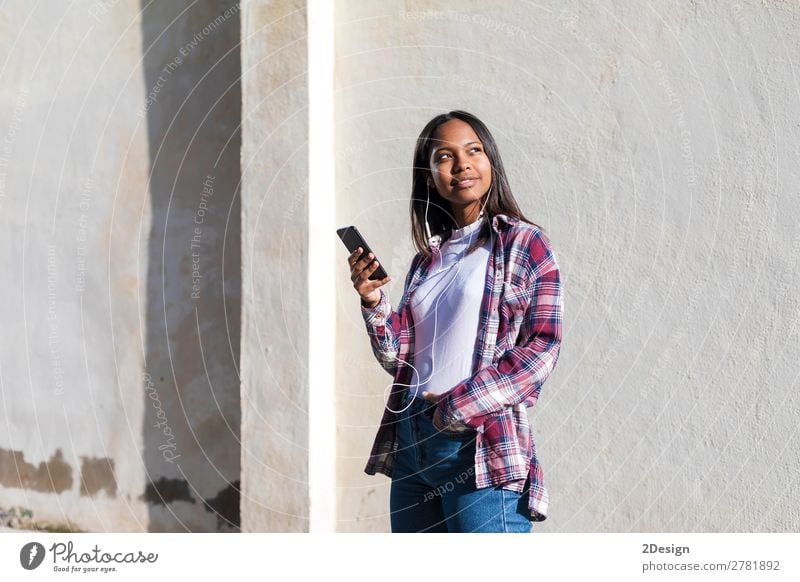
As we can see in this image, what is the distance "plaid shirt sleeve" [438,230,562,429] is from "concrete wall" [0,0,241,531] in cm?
173

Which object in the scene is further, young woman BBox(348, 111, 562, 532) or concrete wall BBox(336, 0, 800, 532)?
concrete wall BBox(336, 0, 800, 532)

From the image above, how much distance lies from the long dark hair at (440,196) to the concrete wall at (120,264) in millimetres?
1377

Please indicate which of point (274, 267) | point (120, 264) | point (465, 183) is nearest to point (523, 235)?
point (465, 183)

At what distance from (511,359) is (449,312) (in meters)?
0.24

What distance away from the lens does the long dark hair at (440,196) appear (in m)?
2.74

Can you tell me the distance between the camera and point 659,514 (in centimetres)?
328

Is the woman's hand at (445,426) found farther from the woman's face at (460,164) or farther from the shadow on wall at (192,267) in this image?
the shadow on wall at (192,267)

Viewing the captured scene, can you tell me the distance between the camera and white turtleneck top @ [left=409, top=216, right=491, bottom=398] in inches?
105

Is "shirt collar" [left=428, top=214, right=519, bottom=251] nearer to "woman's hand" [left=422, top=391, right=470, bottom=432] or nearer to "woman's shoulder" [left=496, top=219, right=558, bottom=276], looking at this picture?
"woman's shoulder" [left=496, top=219, right=558, bottom=276]

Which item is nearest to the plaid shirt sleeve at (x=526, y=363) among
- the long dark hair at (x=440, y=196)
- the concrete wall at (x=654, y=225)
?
the long dark hair at (x=440, y=196)

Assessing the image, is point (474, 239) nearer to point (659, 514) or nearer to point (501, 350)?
point (501, 350)

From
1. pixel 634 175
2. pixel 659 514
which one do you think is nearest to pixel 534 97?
pixel 634 175

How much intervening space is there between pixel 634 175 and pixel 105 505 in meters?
2.59
